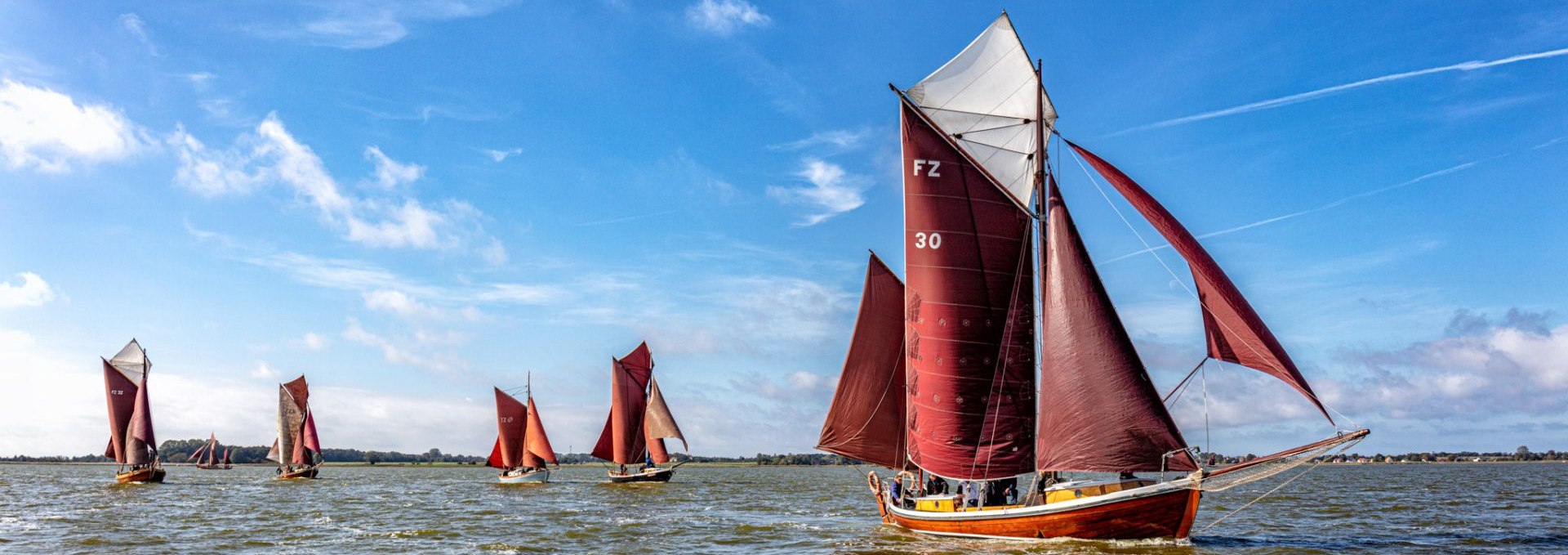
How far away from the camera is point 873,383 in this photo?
41.4 m

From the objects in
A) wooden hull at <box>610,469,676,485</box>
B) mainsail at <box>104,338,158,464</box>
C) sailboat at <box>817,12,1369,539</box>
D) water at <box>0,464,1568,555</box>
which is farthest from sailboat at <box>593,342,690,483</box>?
sailboat at <box>817,12,1369,539</box>

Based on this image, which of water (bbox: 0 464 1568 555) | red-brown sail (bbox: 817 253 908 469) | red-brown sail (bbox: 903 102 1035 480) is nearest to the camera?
red-brown sail (bbox: 903 102 1035 480)

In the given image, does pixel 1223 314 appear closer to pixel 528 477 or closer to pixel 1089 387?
pixel 1089 387

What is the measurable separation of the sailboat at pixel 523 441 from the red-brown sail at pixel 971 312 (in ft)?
221

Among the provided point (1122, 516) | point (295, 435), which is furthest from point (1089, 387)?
point (295, 435)

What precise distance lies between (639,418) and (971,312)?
57506 millimetres

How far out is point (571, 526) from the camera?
151ft

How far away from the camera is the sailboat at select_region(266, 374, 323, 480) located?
355 feet

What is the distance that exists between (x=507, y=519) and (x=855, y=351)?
66.3 feet

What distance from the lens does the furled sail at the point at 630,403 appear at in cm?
8669

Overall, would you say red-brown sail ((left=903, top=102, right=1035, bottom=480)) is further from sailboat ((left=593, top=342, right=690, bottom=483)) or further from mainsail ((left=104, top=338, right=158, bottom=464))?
mainsail ((left=104, top=338, right=158, bottom=464))

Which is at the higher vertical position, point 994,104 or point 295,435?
point 994,104

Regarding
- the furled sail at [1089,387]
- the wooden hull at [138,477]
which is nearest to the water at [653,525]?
the furled sail at [1089,387]

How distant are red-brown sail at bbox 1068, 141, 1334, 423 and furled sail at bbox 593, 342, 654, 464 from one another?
60.3m
